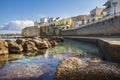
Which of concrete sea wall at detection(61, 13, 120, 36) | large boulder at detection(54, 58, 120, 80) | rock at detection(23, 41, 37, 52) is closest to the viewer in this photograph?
large boulder at detection(54, 58, 120, 80)

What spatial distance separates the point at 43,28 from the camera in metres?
91.0

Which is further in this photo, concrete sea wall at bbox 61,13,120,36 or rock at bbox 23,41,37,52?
concrete sea wall at bbox 61,13,120,36

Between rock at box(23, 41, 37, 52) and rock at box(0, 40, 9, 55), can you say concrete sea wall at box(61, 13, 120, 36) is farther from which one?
rock at box(0, 40, 9, 55)

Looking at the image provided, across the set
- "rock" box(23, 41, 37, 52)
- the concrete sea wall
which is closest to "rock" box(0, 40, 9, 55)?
"rock" box(23, 41, 37, 52)

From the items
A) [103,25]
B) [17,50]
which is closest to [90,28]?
[103,25]

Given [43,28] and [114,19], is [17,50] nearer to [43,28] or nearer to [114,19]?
[114,19]

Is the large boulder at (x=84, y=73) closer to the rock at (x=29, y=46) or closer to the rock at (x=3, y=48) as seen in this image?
the rock at (x=3, y=48)

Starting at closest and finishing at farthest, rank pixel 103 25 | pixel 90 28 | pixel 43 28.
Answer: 1. pixel 103 25
2. pixel 90 28
3. pixel 43 28

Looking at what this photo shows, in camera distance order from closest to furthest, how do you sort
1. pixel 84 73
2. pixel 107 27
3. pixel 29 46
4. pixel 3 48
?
1. pixel 84 73
2. pixel 3 48
3. pixel 29 46
4. pixel 107 27

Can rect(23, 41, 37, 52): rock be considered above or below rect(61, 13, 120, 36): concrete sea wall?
below

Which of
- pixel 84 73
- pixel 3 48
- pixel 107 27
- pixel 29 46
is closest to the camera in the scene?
pixel 84 73

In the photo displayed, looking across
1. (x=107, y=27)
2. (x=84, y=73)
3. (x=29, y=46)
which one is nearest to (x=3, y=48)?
(x=29, y=46)

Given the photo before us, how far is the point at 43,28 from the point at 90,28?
164ft

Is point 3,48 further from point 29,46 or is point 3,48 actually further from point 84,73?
point 84,73
